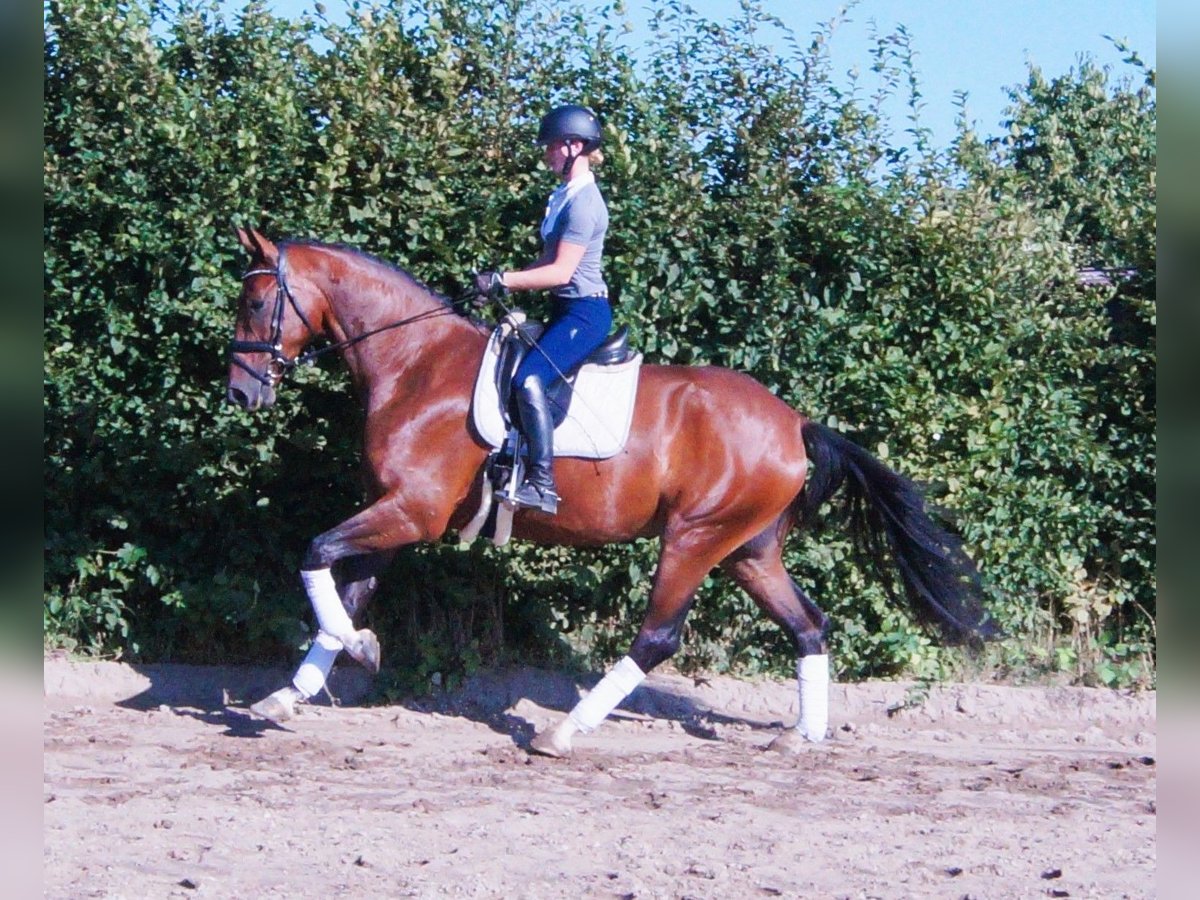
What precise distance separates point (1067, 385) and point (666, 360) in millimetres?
2638

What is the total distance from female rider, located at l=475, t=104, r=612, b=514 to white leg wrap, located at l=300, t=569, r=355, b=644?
0.98 m

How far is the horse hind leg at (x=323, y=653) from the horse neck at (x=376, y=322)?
3.04 ft

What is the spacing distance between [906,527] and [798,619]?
2.53 feet

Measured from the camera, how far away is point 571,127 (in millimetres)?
7094

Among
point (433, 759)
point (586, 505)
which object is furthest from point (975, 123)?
point (433, 759)

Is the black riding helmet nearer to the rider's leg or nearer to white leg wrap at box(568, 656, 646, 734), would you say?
the rider's leg

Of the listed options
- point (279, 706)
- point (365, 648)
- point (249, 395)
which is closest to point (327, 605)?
point (365, 648)

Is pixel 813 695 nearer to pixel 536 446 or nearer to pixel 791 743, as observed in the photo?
pixel 791 743

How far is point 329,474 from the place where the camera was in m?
8.59

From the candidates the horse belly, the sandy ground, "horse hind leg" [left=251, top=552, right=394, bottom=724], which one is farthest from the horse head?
the sandy ground

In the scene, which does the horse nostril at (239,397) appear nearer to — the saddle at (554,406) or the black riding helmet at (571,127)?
the saddle at (554,406)

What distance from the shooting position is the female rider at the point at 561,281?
707 centimetres

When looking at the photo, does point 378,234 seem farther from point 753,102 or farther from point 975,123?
point 975,123

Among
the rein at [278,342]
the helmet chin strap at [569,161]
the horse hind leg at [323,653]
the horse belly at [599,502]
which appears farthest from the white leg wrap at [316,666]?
the helmet chin strap at [569,161]
